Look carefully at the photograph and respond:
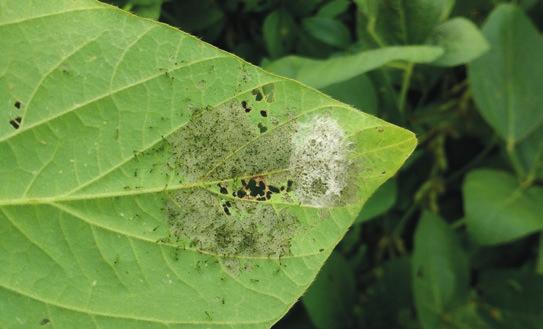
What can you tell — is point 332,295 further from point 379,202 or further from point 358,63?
point 358,63

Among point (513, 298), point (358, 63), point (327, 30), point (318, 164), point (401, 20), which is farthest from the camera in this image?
point (513, 298)

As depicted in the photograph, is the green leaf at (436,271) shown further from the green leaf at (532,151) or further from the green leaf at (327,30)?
the green leaf at (327,30)

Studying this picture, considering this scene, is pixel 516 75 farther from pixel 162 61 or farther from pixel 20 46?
pixel 20 46

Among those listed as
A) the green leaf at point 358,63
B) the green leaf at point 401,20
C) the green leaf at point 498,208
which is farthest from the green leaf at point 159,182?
the green leaf at point 498,208

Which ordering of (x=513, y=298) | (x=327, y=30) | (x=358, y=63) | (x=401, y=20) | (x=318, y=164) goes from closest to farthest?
(x=318, y=164), (x=358, y=63), (x=401, y=20), (x=327, y=30), (x=513, y=298)

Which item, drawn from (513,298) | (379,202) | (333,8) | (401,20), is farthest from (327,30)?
(513,298)

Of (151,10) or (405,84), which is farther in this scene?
(405,84)
